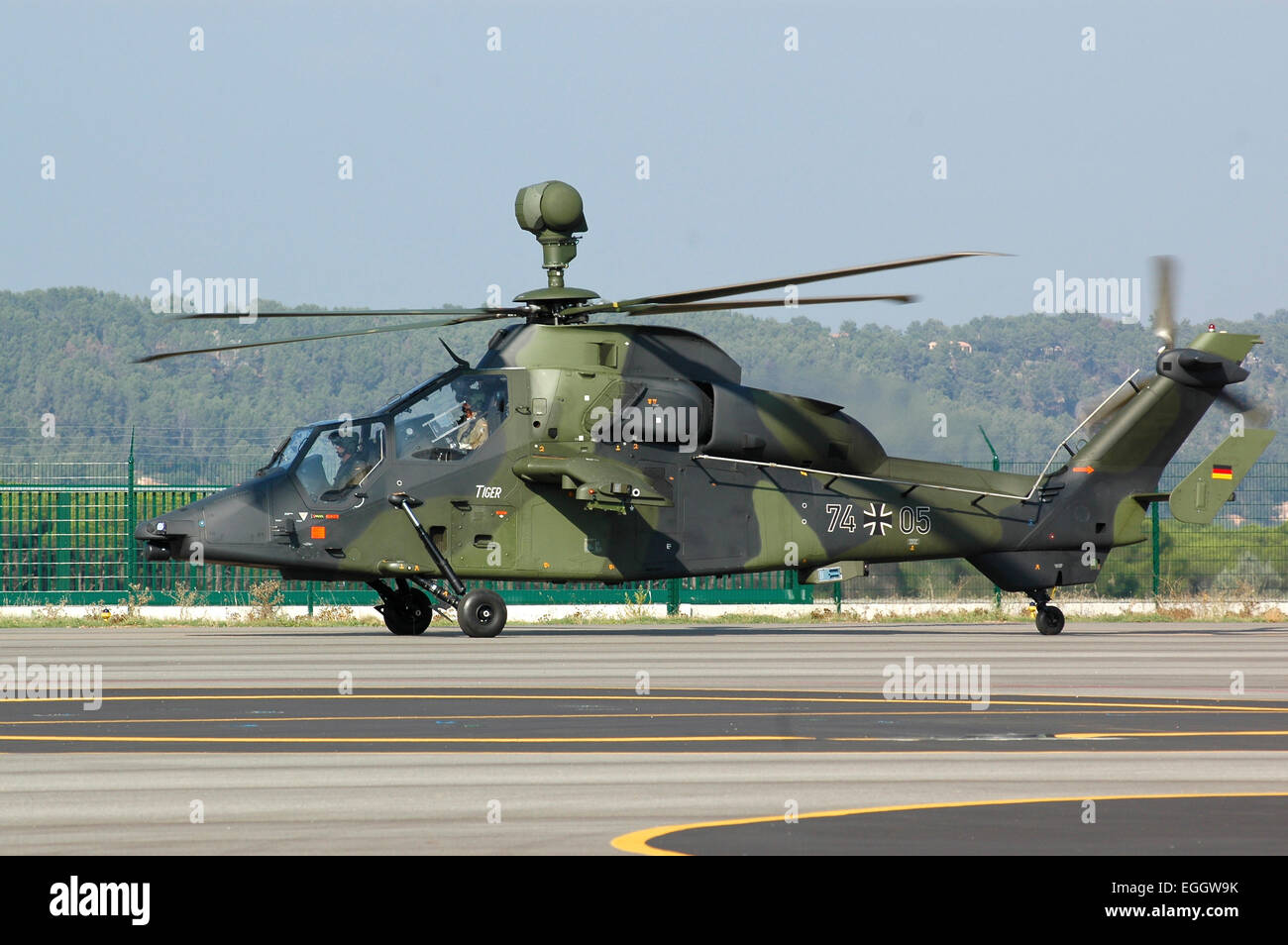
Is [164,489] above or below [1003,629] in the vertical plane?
above

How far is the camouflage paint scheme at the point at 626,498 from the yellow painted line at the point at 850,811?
1389 cm

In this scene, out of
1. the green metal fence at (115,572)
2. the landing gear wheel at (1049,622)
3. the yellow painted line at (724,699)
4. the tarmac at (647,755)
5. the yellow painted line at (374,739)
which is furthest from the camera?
the green metal fence at (115,572)

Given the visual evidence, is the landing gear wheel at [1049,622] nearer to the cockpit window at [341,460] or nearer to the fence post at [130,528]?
the cockpit window at [341,460]

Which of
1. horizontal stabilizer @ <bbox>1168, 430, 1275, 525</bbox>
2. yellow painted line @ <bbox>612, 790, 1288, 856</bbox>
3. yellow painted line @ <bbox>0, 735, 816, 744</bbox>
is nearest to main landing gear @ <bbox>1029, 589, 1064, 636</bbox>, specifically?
horizontal stabilizer @ <bbox>1168, 430, 1275, 525</bbox>

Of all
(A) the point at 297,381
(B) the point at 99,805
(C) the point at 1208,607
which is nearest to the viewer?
(B) the point at 99,805

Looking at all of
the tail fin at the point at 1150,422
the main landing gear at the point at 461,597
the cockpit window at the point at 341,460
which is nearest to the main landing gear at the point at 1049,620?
the tail fin at the point at 1150,422

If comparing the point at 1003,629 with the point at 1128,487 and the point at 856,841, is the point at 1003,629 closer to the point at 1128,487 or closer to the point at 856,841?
the point at 1128,487

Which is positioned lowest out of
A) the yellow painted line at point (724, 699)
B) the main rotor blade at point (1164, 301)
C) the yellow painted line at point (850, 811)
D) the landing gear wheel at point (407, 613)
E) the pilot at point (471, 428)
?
the yellow painted line at point (850, 811)

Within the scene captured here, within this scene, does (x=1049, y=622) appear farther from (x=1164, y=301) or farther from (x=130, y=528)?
(x=130, y=528)

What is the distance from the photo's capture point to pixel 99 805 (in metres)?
8.69

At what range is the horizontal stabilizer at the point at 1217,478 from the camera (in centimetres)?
2652

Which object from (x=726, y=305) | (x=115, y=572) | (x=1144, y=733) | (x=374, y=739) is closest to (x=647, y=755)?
(x=374, y=739)

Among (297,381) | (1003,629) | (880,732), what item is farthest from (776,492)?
(297,381)
